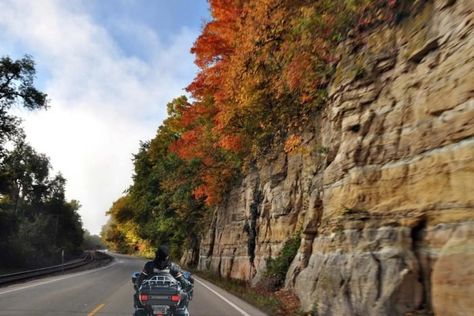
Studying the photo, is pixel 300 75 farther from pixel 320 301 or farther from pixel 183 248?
A: pixel 183 248

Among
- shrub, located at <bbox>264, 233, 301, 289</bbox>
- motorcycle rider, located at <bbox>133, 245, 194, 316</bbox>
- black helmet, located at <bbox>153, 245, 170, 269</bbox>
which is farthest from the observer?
shrub, located at <bbox>264, 233, 301, 289</bbox>

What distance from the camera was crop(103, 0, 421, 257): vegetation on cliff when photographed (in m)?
13.0

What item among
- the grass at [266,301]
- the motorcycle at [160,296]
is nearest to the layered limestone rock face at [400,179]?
the grass at [266,301]

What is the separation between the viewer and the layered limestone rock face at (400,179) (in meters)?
7.46

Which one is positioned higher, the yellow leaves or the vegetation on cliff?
the vegetation on cliff

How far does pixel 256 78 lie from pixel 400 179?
846cm

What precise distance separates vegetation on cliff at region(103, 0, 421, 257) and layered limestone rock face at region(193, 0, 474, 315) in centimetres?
98

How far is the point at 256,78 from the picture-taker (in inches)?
649

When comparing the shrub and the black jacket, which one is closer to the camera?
the black jacket

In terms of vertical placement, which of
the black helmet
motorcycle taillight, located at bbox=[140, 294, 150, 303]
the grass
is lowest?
the grass

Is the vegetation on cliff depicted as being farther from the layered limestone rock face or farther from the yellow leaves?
the layered limestone rock face

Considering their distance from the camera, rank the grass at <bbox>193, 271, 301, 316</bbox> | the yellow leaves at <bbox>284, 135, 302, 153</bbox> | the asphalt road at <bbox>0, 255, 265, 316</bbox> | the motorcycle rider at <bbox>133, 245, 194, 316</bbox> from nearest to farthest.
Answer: the motorcycle rider at <bbox>133, 245, 194, 316</bbox> → the asphalt road at <bbox>0, 255, 265, 316</bbox> → the grass at <bbox>193, 271, 301, 316</bbox> → the yellow leaves at <bbox>284, 135, 302, 153</bbox>

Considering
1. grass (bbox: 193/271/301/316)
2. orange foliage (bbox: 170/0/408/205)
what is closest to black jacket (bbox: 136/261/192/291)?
grass (bbox: 193/271/301/316)

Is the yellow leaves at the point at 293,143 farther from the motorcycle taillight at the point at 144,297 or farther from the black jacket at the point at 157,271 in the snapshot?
the motorcycle taillight at the point at 144,297
